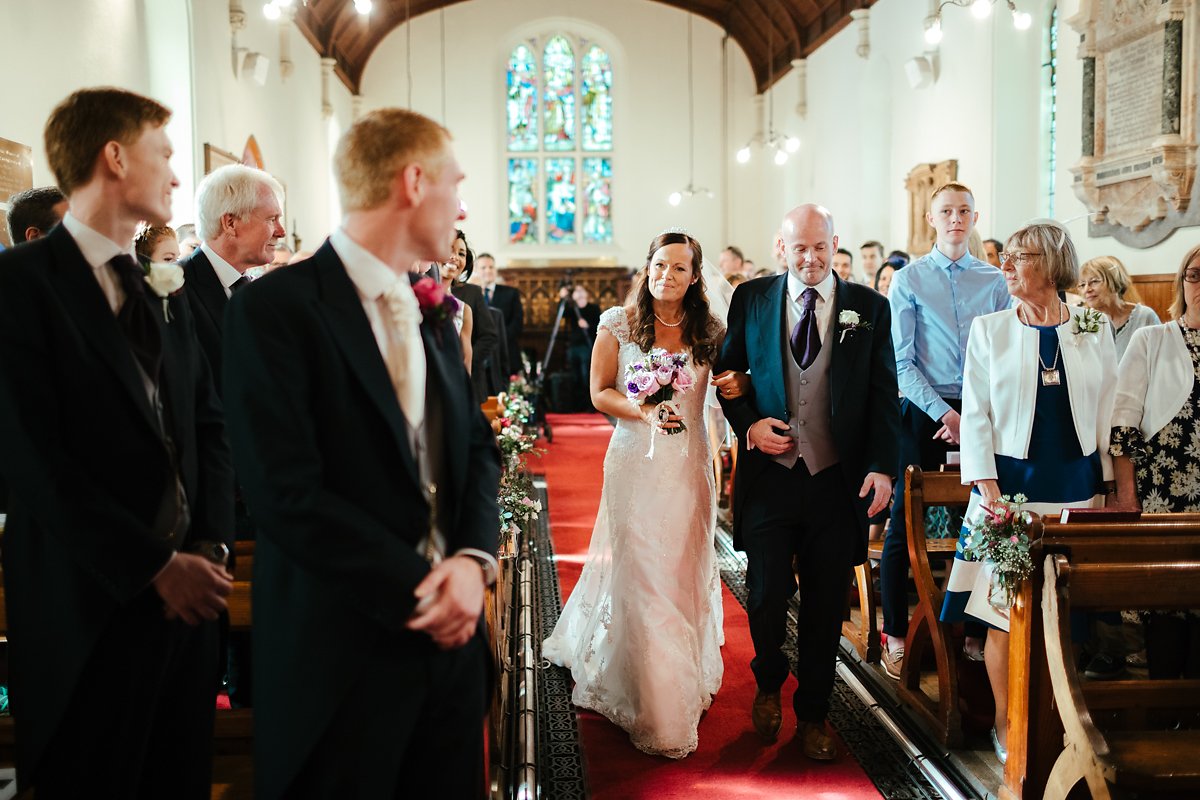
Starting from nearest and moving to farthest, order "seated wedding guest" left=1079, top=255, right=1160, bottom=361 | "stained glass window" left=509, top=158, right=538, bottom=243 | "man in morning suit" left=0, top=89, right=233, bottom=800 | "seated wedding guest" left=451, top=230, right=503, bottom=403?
1. "man in morning suit" left=0, top=89, right=233, bottom=800
2. "seated wedding guest" left=1079, top=255, right=1160, bottom=361
3. "seated wedding guest" left=451, top=230, right=503, bottom=403
4. "stained glass window" left=509, top=158, right=538, bottom=243

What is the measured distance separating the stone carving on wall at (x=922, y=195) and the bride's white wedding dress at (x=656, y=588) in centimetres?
791

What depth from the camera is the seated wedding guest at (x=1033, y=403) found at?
128 inches

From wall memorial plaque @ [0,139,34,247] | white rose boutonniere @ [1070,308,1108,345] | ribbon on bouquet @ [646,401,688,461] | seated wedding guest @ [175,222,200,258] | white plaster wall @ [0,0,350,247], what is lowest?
ribbon on bouquet @ [646,401,688,461]

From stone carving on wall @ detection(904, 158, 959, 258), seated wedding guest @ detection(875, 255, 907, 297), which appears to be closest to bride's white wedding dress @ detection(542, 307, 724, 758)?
seated wedding guest @ detection(875, 255, 907, 297)

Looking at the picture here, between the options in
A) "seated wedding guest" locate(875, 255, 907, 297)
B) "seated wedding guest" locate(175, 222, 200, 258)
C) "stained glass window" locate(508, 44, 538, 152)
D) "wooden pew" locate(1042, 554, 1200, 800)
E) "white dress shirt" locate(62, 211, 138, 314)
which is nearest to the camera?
"white dress shirt" locate(62, 211, 138, 314)

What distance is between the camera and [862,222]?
43.9 ft

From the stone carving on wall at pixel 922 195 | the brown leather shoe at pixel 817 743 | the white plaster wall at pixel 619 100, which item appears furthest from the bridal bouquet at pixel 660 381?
the white plaster wall at pixel 619 100

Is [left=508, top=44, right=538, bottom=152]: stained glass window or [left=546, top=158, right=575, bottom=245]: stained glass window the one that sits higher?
[left=508, top=44, right=538, bottom=152]: stained glass window

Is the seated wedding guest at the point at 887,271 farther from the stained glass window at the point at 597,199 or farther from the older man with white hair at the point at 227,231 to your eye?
the stained glass window at the point at 597,199

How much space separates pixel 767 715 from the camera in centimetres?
345

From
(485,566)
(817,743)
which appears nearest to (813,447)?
(817,743)

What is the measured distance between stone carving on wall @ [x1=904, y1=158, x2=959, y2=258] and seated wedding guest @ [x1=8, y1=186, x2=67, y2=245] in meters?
9.28

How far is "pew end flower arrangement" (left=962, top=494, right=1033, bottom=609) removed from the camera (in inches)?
110

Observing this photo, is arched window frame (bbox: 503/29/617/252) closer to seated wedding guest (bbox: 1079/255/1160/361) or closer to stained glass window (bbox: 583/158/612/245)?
stained glass window (bbox: 583/158/612/245)
